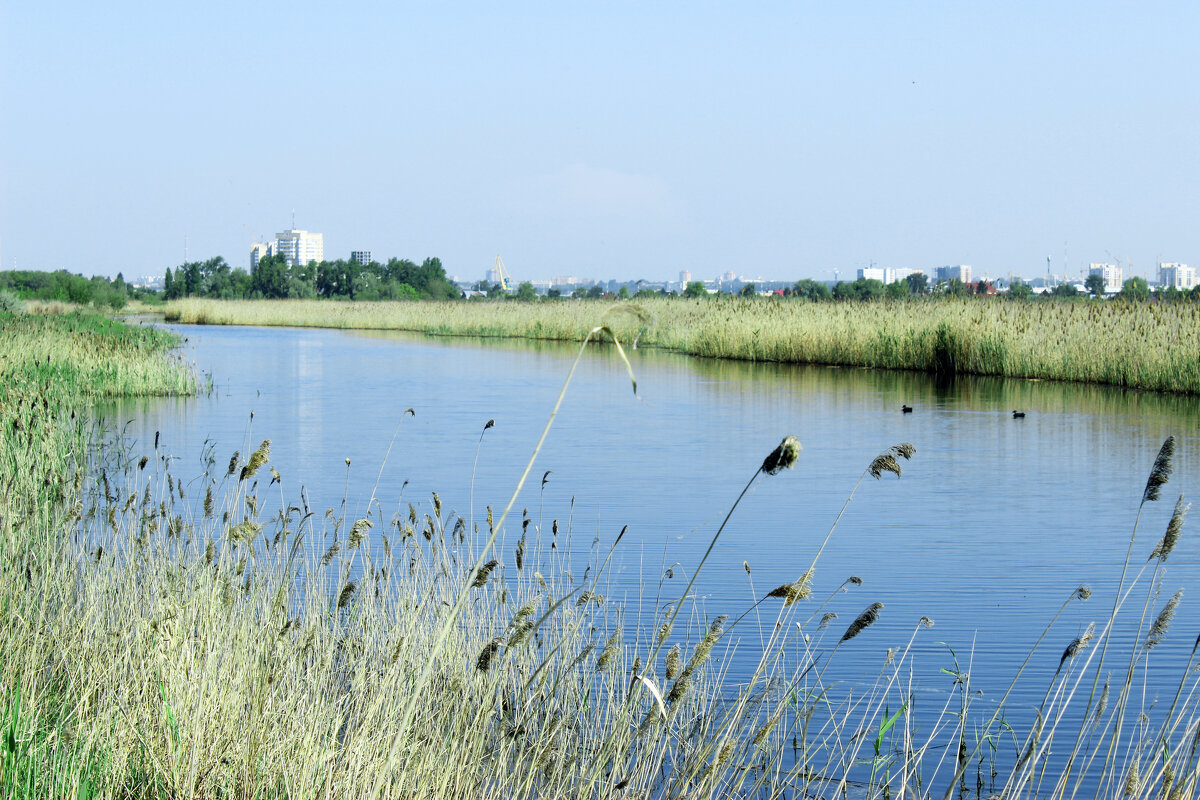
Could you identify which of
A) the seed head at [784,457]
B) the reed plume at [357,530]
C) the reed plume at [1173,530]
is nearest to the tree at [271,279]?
the reed plume at [357,530]

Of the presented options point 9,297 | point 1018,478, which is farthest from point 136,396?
point 9,297

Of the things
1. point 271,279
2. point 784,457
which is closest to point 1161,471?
point 784,457

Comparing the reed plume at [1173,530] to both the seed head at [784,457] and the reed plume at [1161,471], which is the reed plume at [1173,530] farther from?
the seed head at [784,457]

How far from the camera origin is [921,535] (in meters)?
7.80

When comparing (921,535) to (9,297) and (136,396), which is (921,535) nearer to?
(136,396)

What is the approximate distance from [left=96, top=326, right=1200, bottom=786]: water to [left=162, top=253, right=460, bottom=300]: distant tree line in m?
61.0

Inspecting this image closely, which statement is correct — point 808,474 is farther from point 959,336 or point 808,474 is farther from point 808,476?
point 959,336

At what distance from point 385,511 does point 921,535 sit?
340 centimetres

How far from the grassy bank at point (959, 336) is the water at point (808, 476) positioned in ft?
2.56

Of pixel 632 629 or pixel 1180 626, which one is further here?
pixel 1180 626

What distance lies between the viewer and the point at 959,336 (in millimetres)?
20766

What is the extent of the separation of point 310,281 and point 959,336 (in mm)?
67463

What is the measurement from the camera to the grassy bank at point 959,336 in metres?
17.2

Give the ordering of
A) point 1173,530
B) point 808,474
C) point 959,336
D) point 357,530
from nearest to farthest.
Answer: point 1173,530 < point 357,530 < point 808,474 < point 959,336
